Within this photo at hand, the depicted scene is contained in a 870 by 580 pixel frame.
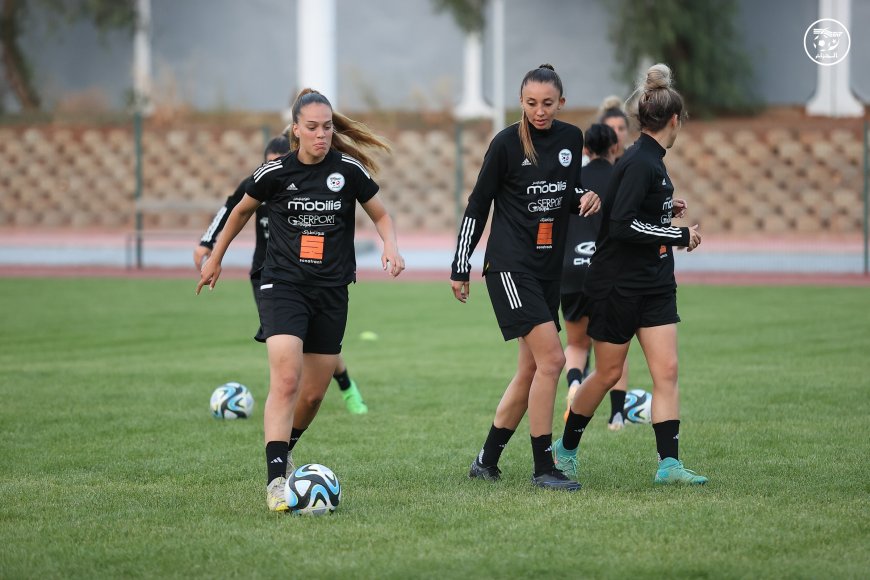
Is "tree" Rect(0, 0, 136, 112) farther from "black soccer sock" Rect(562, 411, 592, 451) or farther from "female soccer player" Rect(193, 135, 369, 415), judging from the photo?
"black soccer sock" Rect(562, 411, 592, 451)

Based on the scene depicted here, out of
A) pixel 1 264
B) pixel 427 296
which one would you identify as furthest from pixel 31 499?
pixel 1 264

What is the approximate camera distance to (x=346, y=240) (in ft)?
20.6

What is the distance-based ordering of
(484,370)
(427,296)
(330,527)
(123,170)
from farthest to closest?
(123,170), (427,296), (484,370), (330,527)

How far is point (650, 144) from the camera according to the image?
20.8ft

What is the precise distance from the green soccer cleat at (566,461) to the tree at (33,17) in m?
27.8

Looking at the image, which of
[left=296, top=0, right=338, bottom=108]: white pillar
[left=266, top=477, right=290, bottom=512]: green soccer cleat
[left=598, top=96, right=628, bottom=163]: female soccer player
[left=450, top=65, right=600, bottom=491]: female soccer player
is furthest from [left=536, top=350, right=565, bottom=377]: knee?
[left=296, top=0, right=338, bottom=108]: white pillar

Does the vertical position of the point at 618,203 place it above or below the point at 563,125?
below

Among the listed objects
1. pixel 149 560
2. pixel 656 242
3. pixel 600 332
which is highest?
pixel 656 242

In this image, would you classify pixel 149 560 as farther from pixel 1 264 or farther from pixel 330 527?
pixel 1 264

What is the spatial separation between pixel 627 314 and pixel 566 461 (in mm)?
922

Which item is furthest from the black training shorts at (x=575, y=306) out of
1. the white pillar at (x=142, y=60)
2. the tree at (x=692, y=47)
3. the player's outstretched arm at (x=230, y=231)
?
the white pillar at (x=142, y=60)

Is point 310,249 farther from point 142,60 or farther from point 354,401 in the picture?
point 142,60

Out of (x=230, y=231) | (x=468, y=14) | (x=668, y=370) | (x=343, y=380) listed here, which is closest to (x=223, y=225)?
(x=343, y=380)

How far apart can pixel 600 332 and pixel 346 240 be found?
145 cm
